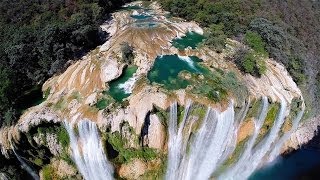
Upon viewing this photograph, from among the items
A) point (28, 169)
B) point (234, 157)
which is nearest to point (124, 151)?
point (28, 169)

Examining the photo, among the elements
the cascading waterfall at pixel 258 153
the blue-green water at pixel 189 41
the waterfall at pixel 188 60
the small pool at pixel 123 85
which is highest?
the small pool at pixel 123 85

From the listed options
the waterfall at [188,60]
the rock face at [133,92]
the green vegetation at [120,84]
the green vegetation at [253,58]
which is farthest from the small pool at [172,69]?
the green vegetation at [253,58]

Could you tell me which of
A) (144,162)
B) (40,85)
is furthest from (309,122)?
(40,85)

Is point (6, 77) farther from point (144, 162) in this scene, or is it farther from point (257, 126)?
point (257, 126)

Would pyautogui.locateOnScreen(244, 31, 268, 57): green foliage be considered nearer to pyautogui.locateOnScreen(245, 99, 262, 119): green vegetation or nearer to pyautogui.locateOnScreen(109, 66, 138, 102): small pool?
pyautogui.locateOnScreen(245, 99, 262, 119): green vegetation

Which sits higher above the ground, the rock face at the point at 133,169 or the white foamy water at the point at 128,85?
the white foamy water at the point at 128,85

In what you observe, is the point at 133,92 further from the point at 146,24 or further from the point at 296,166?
the point at 296,166

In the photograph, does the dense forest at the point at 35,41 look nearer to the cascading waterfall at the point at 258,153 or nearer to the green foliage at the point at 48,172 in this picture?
the green foliage at the point at 48,172
